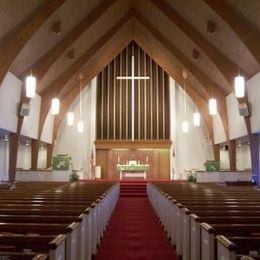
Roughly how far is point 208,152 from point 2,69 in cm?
1226

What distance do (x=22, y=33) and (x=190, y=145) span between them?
11844 millimetres

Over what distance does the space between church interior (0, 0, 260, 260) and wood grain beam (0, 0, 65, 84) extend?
27 millimetres

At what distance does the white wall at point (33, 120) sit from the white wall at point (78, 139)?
3940 mm

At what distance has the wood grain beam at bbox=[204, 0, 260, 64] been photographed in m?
9.09

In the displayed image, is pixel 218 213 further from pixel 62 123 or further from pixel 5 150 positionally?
pixel 62 123

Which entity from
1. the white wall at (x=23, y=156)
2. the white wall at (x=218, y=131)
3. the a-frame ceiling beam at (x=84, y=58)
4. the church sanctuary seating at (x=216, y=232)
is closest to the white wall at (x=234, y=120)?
the white wall at (x=218, y=131)

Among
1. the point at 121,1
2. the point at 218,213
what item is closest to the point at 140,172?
the point at 121,1

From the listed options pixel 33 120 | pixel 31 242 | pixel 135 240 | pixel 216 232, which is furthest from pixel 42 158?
pixel 31 242

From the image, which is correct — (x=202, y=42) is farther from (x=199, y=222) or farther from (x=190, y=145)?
(x=199, y=222)

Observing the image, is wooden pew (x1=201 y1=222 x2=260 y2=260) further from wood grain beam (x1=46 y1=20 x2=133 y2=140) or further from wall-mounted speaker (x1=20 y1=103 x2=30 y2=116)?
wood grain beam (x1=46 y1=20 x2=133 y2=140)

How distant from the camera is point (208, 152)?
19.2 metres

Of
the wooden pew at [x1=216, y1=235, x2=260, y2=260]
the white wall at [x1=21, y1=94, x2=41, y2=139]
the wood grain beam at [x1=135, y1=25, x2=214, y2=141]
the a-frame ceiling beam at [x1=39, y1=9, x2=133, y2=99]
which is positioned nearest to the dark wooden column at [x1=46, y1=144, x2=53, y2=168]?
the white wall at [x1=21, y1=94, x2=41, y2=139]

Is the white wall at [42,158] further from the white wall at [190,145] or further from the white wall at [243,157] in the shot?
the white wall at [243,157]

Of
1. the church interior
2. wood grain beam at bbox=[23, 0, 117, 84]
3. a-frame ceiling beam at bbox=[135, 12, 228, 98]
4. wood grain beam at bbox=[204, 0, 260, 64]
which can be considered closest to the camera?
the church interior
